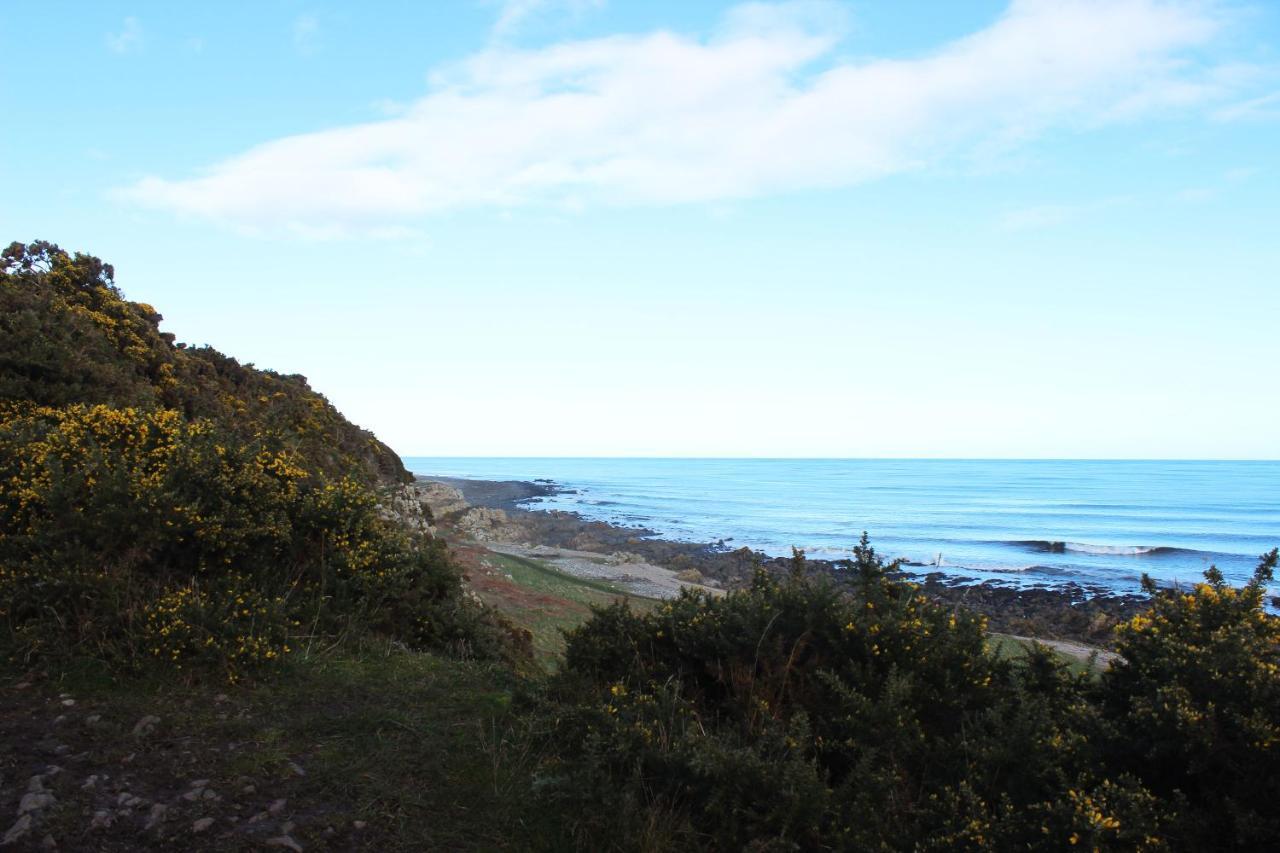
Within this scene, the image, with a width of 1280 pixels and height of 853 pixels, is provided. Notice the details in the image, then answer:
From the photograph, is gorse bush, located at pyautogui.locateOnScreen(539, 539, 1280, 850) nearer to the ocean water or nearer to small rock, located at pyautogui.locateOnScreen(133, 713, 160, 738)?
small rock, located at pyautogui.locateOnScreen(133, 713, 160, 738)

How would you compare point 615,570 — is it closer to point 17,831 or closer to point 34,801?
point 34,801

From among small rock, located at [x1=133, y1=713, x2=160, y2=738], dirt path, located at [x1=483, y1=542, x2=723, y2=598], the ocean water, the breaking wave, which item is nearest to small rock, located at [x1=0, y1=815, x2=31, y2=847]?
small rock, located at [x1=133, y1=713, x2=160, y2=738]

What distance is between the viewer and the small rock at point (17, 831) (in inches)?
155

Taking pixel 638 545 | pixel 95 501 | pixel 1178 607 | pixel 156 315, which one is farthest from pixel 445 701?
pixel 638 545

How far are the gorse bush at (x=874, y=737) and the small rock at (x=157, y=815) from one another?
6.38ft

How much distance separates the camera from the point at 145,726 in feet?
17.2

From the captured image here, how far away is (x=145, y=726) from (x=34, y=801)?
3.24 ft

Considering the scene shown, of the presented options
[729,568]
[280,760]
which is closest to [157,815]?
[280,760]

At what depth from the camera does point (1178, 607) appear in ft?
15.7

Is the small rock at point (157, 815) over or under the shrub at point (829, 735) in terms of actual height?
under

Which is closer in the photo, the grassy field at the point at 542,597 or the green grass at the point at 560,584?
the grassy field at the point at 542,597

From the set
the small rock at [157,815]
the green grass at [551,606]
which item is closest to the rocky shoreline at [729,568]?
the green grass at [551,606]

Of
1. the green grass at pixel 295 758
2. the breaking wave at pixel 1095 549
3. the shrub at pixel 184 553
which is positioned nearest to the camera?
the green grass at pixel 295 758

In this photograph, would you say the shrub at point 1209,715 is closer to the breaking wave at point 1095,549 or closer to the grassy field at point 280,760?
the grassy field at point 280,760
